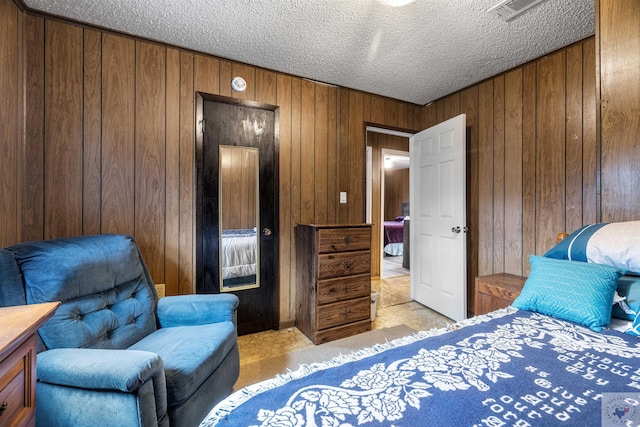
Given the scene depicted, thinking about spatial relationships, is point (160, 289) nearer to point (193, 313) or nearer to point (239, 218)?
point (193, 313)

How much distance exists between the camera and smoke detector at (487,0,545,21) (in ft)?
5.67

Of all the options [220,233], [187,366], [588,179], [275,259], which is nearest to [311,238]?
[275,259]

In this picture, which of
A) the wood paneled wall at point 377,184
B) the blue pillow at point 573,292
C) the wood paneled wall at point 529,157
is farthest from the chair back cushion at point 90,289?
the wood paneled wall at point 377,184

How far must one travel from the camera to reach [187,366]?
1239mm

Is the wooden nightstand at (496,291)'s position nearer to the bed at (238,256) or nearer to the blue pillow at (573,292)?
the blue pillow at (573,292)

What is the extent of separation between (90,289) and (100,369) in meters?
0.61

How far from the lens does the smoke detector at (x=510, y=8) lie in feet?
5.67

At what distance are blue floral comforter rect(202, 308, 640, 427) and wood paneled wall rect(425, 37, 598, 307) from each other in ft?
5.05

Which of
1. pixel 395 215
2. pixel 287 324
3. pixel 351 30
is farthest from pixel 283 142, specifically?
pixel 395 215

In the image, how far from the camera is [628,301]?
1.17 meters

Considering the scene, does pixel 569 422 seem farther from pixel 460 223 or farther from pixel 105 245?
pixel 460 223

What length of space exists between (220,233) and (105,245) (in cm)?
93

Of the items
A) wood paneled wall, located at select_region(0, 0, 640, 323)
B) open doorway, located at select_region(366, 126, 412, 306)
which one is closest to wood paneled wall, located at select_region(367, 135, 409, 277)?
open doorway, located at select_region(366, 126, 412, 306)

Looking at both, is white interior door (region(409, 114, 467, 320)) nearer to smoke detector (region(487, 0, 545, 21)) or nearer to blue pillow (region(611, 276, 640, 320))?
smoke detector (region(487, 0, 545, 21))
